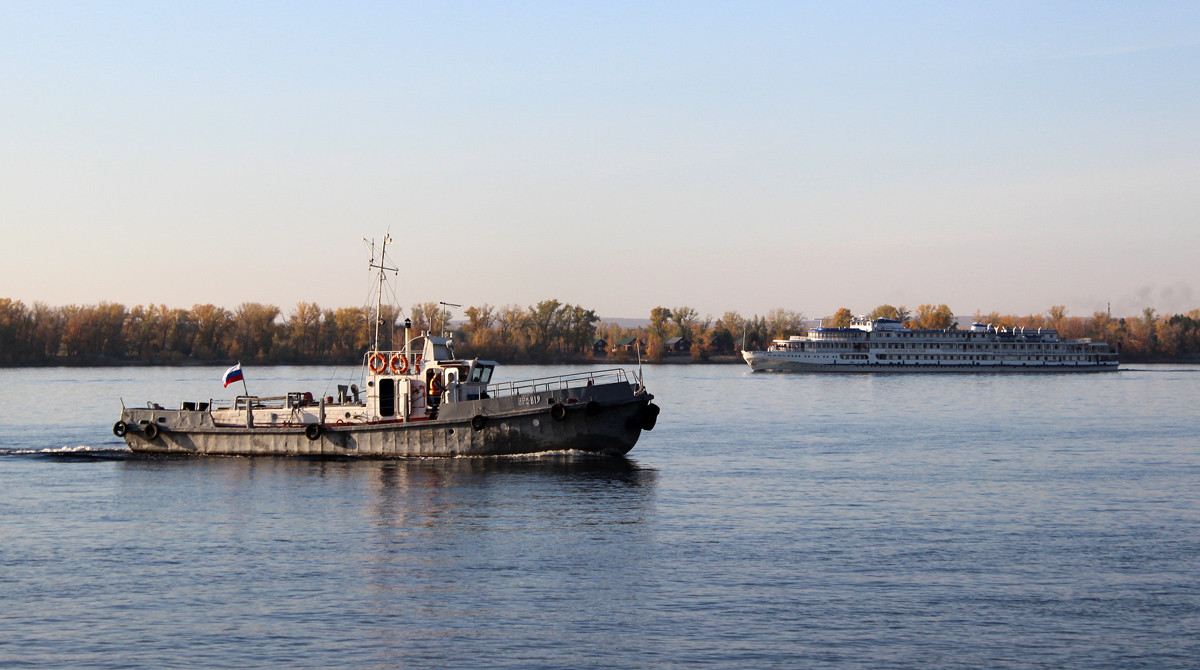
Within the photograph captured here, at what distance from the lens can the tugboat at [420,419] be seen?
38344mm

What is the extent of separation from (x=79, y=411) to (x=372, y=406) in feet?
123

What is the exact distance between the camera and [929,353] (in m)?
147

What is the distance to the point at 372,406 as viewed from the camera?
40.3 m

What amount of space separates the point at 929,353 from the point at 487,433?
120 meters

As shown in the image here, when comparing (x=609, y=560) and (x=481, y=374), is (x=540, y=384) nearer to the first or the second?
(x=481, y=374)

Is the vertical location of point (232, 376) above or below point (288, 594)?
above

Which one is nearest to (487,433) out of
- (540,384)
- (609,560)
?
(540,384)

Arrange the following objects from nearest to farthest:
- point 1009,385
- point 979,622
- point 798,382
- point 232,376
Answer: point 979,622 < point 232,376 < point 1009,385 < point 798,382

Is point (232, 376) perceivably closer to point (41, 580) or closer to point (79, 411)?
point (41, 580)

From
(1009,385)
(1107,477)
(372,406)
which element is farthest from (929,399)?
(372,406)

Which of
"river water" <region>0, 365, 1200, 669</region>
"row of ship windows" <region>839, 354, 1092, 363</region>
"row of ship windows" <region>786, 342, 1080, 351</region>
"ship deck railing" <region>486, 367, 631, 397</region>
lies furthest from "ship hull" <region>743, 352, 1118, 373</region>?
"river water" <region>0, 365, 1200, 669</region>

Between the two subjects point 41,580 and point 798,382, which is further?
point 798,382

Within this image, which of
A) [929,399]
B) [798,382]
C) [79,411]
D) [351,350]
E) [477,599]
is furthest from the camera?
[351,350]

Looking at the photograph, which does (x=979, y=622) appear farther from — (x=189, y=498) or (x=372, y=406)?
(x=372, y=406)
